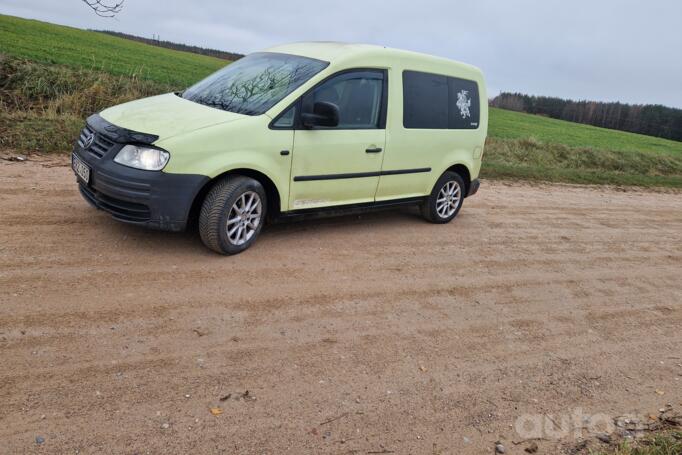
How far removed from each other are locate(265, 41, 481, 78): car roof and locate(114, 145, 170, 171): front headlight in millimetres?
2106

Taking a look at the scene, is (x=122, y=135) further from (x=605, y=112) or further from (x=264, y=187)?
(x=605, y=112)

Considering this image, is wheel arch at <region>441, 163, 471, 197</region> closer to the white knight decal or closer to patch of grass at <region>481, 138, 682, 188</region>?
the white knight decal

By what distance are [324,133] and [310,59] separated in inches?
35.0

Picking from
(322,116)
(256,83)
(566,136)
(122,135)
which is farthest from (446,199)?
(566,136)

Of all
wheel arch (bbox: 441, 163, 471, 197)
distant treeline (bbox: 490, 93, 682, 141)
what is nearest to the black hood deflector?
wheel arch (bbox: 441, 163, 471, 197)

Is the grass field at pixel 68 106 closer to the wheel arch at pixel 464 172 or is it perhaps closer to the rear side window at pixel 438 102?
the wheel arch at pixel 464 172

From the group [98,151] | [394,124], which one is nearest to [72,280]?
[98,151]

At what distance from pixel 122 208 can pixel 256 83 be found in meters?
1.91

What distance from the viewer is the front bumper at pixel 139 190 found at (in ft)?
16.4

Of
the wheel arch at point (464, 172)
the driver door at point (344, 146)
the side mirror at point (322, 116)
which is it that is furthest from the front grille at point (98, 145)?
the wheel arch at point (464, 172)

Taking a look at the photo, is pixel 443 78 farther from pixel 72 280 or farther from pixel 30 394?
pixel 30 394

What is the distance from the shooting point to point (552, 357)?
15.5 feet

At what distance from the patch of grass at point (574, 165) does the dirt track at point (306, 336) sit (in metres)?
6.91

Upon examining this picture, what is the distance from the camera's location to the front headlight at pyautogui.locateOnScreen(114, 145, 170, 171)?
16.4 ft
